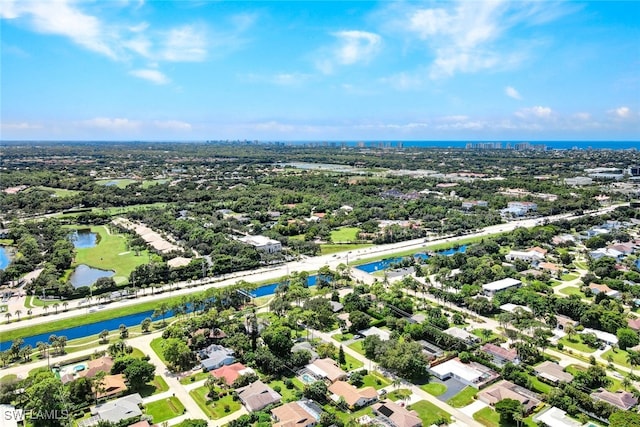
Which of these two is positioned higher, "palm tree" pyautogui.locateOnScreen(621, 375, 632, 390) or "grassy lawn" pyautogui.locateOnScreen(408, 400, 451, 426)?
"palm tree" pyautogui.locateOnScreen(621, 375, 632, 390)

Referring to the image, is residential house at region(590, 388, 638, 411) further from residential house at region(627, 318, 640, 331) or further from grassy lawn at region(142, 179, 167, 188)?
grassy lawn at region(142, 179, 167, 188)

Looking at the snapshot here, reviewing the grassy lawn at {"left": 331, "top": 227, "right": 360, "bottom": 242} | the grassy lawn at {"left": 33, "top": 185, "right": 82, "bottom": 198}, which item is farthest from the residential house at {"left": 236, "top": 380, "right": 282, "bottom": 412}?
the grassy lawn at {"left": 33, "top": 185, "right": 82, "bottom": 198}

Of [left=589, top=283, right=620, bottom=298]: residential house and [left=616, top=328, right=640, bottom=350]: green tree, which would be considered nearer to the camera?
[left=616, top=328, right=640, bottom=350]: green tree

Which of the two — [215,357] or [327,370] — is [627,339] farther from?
[215,357]

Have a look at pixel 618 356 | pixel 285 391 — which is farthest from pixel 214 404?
pixel 618 356

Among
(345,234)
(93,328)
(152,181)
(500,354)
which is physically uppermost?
(152,181)

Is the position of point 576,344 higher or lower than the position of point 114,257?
lower
